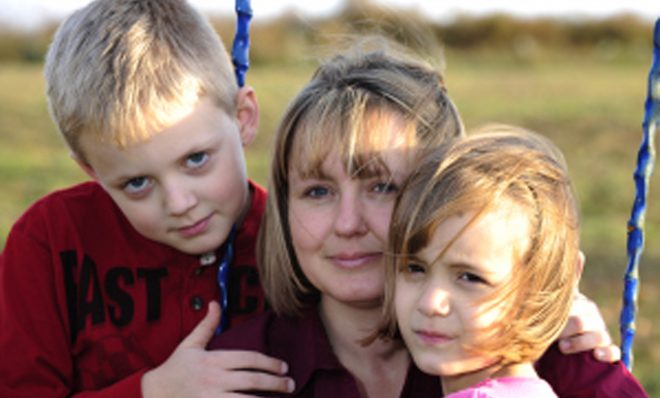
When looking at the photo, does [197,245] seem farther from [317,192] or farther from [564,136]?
[564,136]

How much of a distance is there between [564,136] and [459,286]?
12377 mm

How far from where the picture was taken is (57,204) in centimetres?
284

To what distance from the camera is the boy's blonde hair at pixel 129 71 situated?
2508 mm

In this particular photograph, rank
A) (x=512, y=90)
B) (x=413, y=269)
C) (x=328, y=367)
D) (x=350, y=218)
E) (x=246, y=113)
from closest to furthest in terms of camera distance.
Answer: (x=413, y=269), (x=350, y=218), (x=328, y=367), (x=246, y=113), (x=512, y=90)

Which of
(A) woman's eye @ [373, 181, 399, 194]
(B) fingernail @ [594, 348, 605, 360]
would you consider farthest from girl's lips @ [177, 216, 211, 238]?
(B) fingernail @ [594, 348, 605, 360]

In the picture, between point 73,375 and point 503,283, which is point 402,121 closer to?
point 503,283

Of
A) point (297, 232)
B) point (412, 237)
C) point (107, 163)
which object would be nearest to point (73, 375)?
point (107, 163)

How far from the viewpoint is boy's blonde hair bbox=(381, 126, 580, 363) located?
81.4 inches

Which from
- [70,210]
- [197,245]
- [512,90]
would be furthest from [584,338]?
[512,90]

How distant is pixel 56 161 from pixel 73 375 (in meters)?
8.89

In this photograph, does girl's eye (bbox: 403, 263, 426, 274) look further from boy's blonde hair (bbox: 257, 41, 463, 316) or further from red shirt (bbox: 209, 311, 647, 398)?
red shirt (bbox: 209, 311, 647, 398)

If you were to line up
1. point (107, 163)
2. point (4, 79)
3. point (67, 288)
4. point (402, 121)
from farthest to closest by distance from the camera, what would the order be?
point (4, 79) < point (67, 288) < point (107, 163) < point (402, 121)

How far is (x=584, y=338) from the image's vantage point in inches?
94.0

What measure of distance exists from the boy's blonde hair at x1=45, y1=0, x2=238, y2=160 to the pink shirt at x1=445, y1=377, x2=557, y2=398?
3.36 ft
